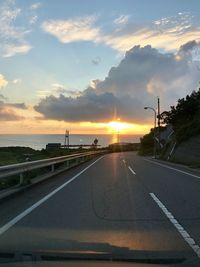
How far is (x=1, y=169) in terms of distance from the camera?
14422 mm

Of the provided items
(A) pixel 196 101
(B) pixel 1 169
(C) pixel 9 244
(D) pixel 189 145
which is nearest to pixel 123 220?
(C) pixel 9 244

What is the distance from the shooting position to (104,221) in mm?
10586

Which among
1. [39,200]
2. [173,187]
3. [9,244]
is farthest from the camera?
[173,187]

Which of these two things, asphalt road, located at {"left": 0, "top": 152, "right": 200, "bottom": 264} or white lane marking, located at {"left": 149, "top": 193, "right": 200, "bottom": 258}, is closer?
white lane marking, located at {"left": 149, "top": 193, "right": 200, "bottom": 258}

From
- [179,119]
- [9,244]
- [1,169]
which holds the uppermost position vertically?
[179,119]

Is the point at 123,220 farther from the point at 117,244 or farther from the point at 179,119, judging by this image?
the point at 179,119

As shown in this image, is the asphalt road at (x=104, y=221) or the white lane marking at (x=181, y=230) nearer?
the white lane marking at (x=181, y=230)

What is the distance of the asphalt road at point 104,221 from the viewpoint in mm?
8117

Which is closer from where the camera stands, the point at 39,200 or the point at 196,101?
the point at 39,200

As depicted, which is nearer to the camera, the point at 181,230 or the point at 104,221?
the point at 181,230

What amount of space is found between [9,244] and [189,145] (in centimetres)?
4380

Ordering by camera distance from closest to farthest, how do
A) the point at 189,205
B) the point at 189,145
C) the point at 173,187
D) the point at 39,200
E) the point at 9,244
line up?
the point at 9,244 → the point at 189,205 → the point at 39,200 → the point at 173,187 → the point at 189,145

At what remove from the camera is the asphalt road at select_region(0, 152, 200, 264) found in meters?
8.12

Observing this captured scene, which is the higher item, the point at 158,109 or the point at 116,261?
the point at 158,109
